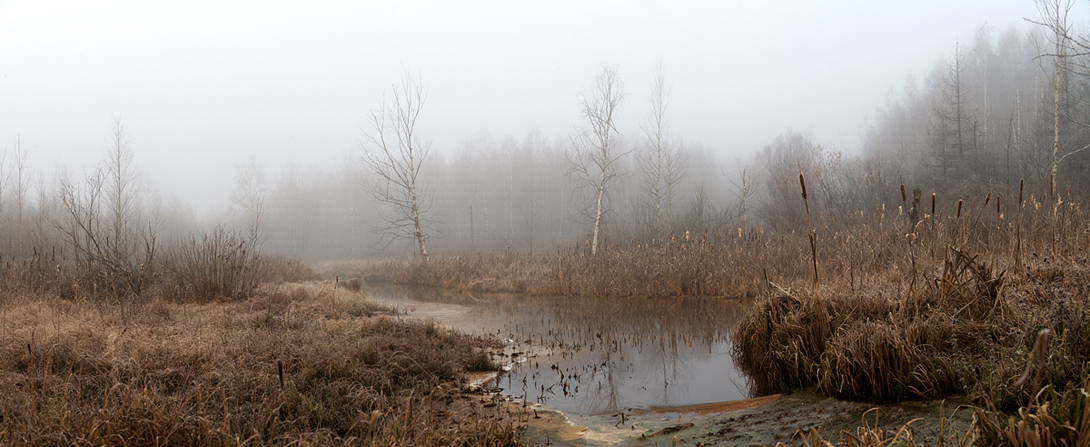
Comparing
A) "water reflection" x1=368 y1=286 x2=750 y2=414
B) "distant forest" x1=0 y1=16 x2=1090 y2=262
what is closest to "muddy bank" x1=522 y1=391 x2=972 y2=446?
"water reflection" x1=368 y1=286 x2=750 y2=414

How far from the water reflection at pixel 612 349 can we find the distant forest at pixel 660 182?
10.7 metres

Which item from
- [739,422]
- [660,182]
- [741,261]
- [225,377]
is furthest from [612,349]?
[660,182]

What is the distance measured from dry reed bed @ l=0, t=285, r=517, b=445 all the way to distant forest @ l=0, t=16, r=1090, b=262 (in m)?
15.9

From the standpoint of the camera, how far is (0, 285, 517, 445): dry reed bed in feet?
9.53

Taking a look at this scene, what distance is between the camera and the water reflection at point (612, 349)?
518 cm

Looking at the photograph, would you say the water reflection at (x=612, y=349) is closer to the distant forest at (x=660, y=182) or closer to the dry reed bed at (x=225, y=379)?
the dry reed bed at (x=225, y=379)

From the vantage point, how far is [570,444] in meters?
3.65

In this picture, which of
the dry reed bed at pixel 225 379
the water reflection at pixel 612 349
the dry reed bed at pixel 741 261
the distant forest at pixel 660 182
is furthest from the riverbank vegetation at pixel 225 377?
the distant forest at pixel 660 182

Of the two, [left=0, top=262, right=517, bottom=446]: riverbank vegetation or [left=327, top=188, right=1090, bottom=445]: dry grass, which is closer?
[left=327, top=188, right=1090, bottom=445]: dry grass

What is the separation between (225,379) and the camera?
390 cm

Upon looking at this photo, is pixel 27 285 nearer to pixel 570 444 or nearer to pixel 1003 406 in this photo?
pixel 570 444

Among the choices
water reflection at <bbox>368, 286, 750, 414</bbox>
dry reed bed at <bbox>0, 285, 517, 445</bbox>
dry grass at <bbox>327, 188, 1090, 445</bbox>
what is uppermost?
dry grass at <bbox>327, 188, 1090, 445</bbox>

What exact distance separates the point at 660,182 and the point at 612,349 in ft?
118

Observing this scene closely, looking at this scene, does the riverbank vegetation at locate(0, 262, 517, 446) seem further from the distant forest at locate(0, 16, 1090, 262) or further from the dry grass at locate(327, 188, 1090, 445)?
the distant forest at locate(0, 16, 1090, 262)
